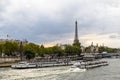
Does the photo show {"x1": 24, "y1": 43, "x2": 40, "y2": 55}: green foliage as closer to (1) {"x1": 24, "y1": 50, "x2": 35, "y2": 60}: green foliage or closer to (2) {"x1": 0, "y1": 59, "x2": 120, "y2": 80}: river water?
(1) {"x1": 24, "y1": 50, "x2": 35, "y2": 60}: green foliage

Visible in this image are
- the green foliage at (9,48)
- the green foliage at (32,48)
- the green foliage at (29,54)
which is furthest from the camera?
the green foliage at (32,48)

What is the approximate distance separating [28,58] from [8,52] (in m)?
9.32

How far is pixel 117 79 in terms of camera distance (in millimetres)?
74500

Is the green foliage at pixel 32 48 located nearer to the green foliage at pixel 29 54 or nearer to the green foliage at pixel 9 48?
the green foliage at pixel 29 54

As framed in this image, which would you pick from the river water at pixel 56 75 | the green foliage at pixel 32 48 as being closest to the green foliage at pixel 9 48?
the green foliage at pixel 32 48

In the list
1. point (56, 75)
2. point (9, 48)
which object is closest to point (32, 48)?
point (9, 48)

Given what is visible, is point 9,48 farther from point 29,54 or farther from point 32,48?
point 32,48

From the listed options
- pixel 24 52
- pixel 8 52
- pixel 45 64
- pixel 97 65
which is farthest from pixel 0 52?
pixel 97 65

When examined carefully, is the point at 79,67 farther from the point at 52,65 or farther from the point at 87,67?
the point at 52,65

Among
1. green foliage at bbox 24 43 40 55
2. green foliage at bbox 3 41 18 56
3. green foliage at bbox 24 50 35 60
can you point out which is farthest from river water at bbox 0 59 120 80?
green foliage at bbox 24 43 40 55

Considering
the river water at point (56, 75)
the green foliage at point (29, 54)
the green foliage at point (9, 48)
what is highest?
the green foliage at point (9, 48)

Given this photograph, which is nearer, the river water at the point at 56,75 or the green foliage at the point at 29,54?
the river water at the point at 56,75

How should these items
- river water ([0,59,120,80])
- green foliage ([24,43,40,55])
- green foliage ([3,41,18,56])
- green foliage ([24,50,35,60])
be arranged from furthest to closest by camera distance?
green foliage ([24,43,40,55]), green foliage ([24,50,35,60]), green foliage ([3,41,18,56]), river water ([0,59,120,80])

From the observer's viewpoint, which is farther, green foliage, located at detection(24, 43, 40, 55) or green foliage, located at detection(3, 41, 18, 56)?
green foliage, located at detection(24, 43, 40, 55)
